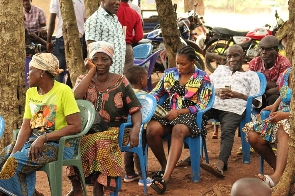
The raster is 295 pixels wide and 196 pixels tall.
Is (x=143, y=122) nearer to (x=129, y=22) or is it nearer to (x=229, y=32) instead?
(x=129, y=22)

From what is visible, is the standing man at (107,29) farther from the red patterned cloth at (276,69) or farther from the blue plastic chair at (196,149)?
the red patterned cloth at (276,69)

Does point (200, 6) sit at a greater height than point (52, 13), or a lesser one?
lesser

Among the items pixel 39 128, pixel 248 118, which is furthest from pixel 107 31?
pixel 39 128

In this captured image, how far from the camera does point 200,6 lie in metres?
25.6

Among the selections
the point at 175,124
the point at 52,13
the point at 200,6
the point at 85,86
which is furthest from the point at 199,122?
the point at 200,6

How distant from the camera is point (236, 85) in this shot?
281 inches

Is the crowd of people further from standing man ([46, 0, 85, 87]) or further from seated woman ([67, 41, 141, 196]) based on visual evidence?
standing man ([46, 0, 85, 87])

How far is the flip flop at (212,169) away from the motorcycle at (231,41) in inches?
282

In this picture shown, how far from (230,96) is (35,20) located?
5.07 m

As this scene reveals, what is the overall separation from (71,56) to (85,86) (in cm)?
307

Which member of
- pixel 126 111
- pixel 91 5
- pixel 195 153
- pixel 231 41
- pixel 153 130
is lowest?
pixel 231 41

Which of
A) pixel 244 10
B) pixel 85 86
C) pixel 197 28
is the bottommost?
pixel 244 10

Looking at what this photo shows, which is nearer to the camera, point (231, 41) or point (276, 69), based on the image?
point (276, 69)

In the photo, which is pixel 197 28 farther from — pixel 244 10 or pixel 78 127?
pixel 244 10
